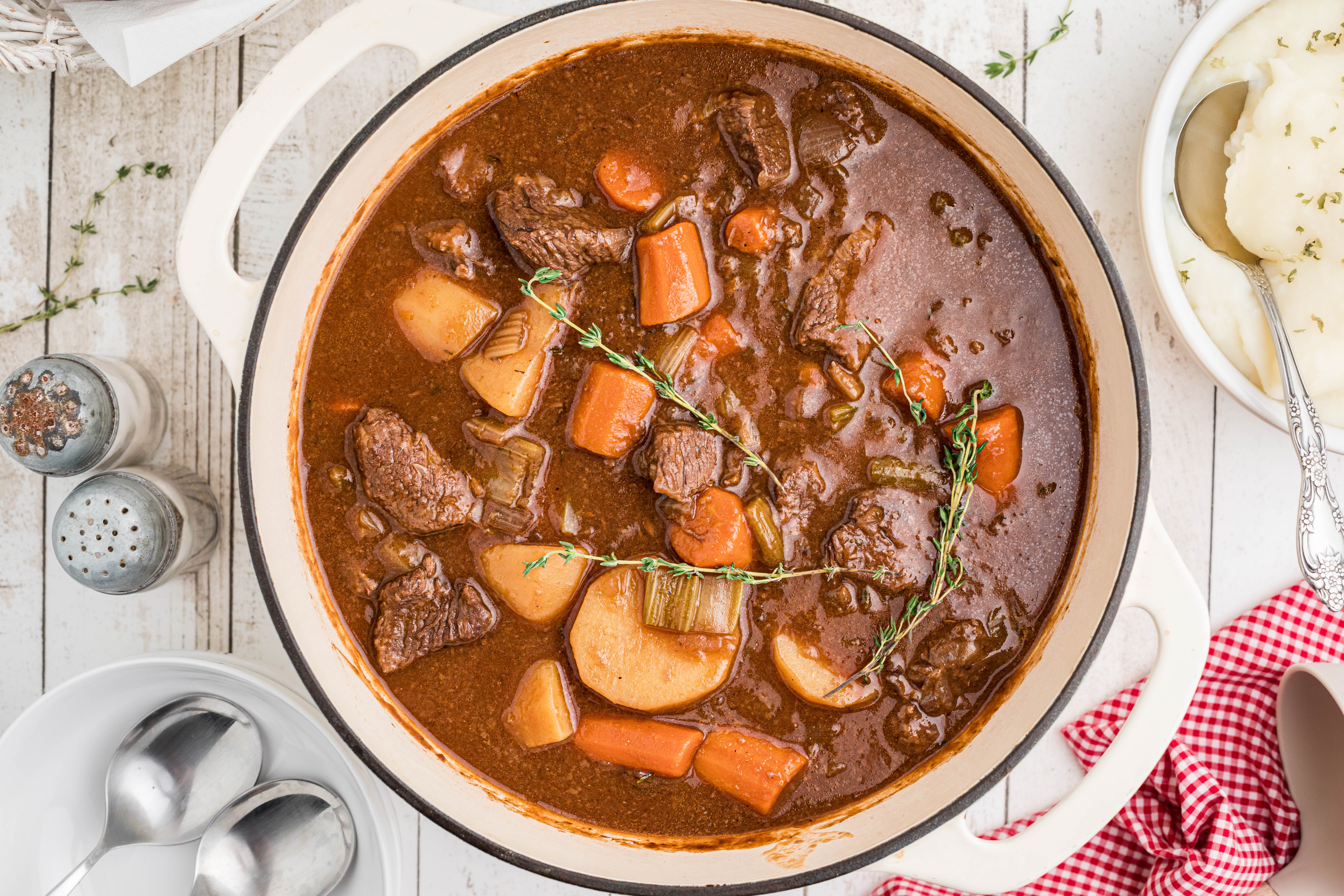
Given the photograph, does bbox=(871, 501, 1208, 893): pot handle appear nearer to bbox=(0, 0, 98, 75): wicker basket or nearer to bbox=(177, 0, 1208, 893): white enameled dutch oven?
bbox=(177, 0, 1208, 893): white enameled dutch oven

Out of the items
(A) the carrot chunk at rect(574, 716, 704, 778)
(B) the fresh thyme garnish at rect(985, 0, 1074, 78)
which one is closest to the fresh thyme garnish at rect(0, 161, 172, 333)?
(A) the carrot chunk at rect(574, 716, 704, 778)

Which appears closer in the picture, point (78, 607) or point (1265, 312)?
point (1265, 312)

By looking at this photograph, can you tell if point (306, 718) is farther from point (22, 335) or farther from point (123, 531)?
point (22, 335)

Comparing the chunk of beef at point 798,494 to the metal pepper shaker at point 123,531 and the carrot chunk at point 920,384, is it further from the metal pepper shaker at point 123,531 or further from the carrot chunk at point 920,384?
the metal pepper shaker at point 123,531

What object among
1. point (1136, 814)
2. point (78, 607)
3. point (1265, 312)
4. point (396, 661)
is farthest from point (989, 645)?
point (78, 607)

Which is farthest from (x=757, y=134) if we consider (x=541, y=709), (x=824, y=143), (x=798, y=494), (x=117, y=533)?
(x=117, y=533)

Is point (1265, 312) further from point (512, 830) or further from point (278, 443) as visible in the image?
point (278, 443)

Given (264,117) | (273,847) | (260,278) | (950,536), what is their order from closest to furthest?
(264,117) < (950,536) < (273,847) < (260,278)

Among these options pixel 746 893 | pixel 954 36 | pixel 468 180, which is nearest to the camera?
pixel 746 893
